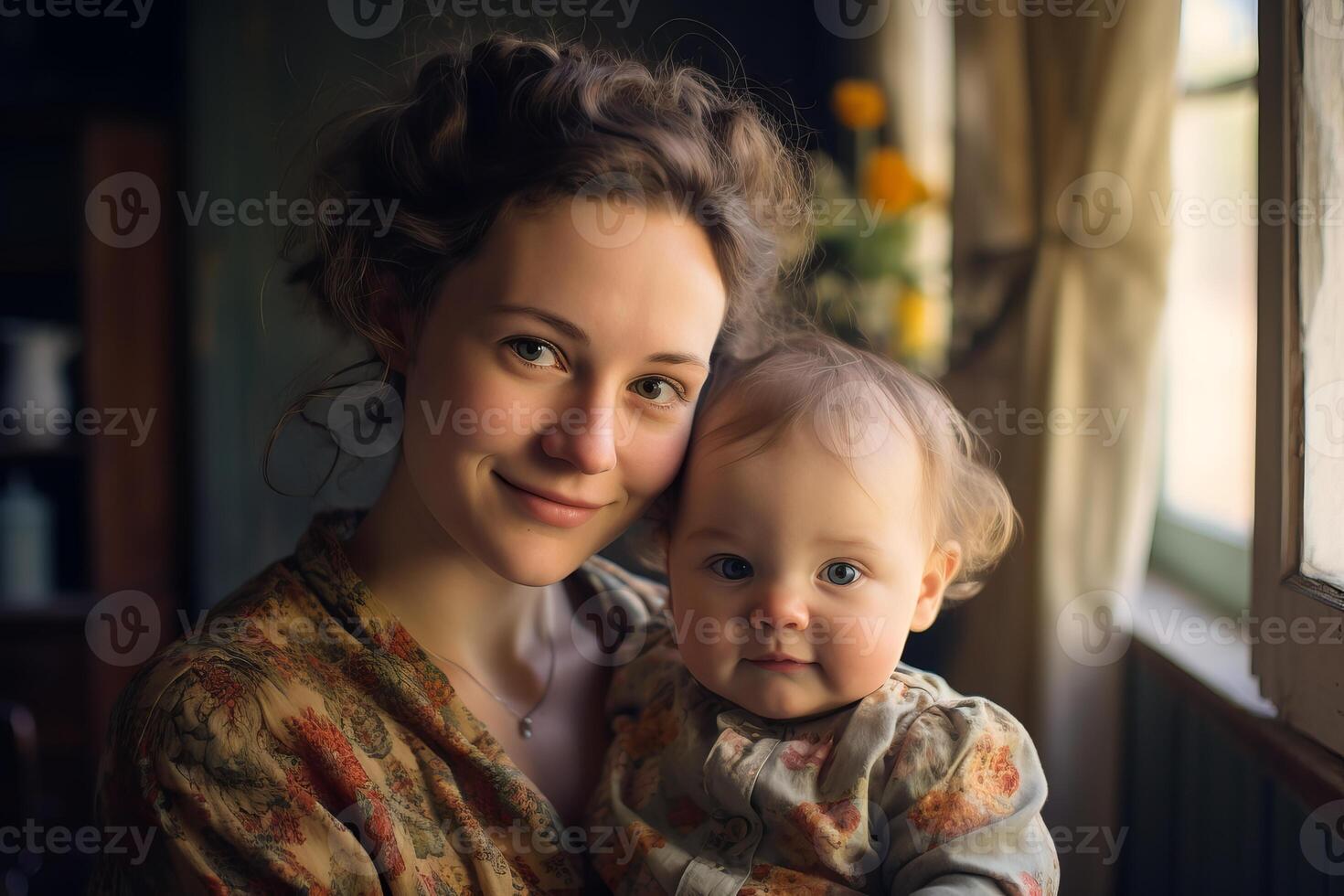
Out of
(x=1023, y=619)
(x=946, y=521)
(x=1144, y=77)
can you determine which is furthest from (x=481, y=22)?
(x=946, y=521)

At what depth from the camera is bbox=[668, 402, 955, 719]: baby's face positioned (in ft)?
3.03

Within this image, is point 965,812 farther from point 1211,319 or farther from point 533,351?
point 1211,319

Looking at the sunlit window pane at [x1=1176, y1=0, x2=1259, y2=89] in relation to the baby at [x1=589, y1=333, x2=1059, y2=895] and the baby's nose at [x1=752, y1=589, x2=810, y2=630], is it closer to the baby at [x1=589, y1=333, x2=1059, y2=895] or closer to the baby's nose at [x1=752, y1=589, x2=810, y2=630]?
the baby at [x1=589, y1=333, x2=1059, y2=895]

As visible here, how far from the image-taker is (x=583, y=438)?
3.13 feet

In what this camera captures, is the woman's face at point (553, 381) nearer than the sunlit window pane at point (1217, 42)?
Yes

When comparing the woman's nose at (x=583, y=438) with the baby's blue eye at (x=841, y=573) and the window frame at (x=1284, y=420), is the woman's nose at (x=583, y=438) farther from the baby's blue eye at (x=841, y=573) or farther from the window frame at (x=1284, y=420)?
the window frame at (x=1284, y=420)

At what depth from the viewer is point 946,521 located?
104cm

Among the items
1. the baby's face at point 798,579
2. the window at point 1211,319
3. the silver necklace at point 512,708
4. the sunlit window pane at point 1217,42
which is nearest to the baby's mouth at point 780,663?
the baby's face at point 798,579

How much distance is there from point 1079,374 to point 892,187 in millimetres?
760

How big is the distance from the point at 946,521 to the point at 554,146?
55cm

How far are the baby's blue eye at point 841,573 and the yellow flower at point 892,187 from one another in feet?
4.68

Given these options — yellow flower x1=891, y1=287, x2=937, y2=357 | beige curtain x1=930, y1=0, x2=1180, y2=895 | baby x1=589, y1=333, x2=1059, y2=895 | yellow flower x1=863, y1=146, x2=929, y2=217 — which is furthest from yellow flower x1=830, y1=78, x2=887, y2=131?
baby x1=589, y1=333, x2=1059, y2=895

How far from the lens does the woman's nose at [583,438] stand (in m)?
0.95

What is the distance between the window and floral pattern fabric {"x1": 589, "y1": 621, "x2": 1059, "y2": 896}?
112 cm
